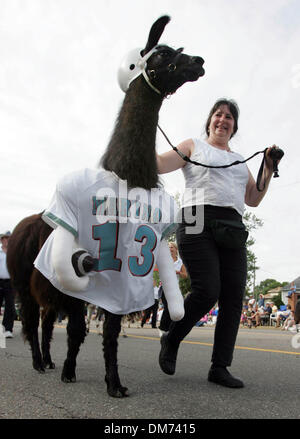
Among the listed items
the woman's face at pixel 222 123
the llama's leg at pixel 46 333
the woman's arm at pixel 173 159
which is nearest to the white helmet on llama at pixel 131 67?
the woman's arm at pixel 173 159

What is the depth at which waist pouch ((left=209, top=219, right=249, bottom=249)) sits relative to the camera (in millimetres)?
3182

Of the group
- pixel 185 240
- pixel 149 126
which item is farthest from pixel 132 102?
pixel 185 240

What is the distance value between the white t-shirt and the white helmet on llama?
737 millimetres

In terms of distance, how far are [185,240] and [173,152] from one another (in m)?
0.69

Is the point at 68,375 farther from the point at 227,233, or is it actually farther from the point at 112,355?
the point at 227,233

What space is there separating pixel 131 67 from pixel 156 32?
32 cm

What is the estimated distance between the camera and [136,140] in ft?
9.39

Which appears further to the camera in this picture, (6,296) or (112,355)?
(6,296)

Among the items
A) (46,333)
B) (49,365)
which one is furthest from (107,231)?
(46,333)

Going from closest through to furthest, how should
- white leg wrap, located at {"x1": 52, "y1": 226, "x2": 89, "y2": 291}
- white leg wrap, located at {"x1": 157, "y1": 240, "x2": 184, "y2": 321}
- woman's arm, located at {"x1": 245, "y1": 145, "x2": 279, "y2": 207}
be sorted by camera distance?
1. white leg wrap, located at {"x1": 52, "y1": 226, "x2": 89, "y2": 291}
2. white leg wrap, located at {"x1": 157, "y1": 240, "x2": 184, "y2": 321}
3. woman's arm, located at {"x1": 245, "y1": 145, "x2": 279, "y2": 207}

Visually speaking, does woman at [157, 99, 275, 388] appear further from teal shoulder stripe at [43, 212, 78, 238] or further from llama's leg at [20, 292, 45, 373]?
llama's leg at [20, 292, 45, 373]

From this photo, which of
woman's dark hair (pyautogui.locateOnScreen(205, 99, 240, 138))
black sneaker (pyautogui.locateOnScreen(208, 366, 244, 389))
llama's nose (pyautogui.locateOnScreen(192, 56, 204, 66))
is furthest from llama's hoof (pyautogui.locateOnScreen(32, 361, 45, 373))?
llama's nose (pyautogui.locateOnScreen(192, 56, 204, 66))

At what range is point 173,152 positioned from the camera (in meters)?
3.37
